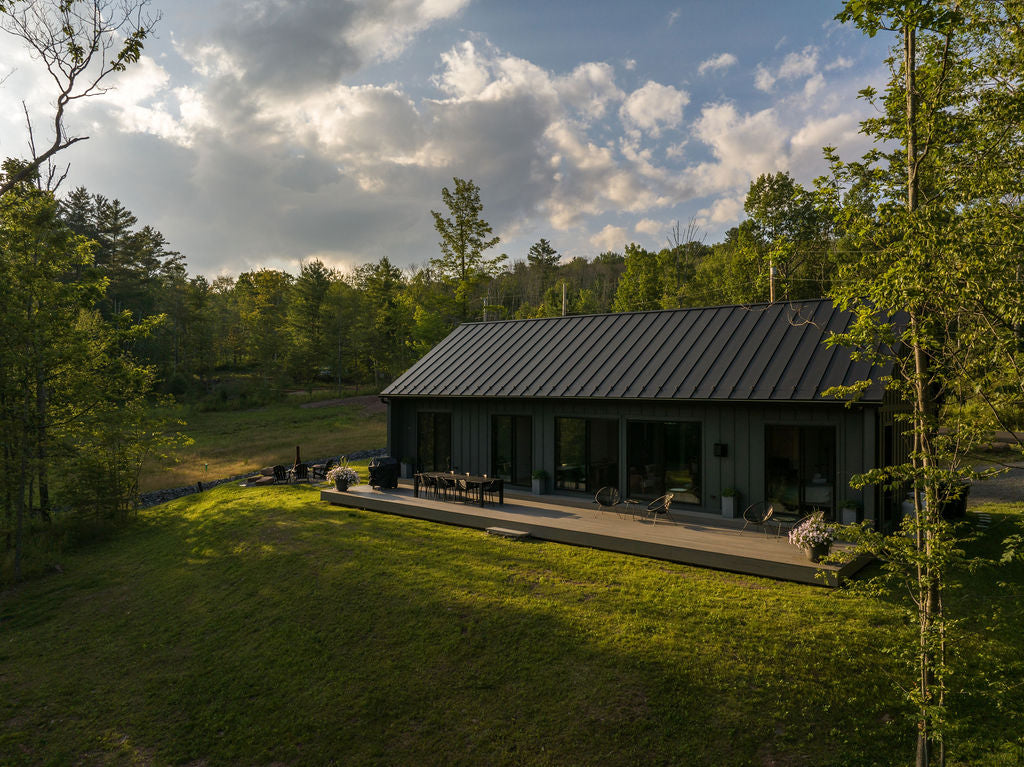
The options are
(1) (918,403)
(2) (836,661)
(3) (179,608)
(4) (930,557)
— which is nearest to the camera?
(4) (930,557)

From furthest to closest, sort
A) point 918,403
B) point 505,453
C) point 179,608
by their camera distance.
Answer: point 505,453, point 179,608, point 918,403

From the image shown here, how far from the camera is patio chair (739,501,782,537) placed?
10.1 meters

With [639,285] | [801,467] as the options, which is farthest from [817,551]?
[639,285]

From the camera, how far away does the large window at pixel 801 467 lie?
10047mm

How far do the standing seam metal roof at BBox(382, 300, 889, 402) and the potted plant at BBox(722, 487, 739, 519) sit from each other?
1.83m

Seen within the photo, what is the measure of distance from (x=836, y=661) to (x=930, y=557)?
2.92m

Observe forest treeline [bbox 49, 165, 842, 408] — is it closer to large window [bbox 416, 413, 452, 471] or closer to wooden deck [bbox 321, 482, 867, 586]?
large window [bbox 416, 413, 452, 471]

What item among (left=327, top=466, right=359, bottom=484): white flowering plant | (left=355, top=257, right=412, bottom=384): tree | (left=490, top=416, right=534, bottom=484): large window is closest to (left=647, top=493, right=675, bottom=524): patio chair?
(left=490, top=416, right=534, bottom=484): large window

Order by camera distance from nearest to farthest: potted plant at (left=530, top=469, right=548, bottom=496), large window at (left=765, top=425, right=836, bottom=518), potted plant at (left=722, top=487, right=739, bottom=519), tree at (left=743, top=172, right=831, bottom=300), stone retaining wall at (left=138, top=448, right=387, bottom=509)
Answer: large window at (left=765, top=425, right=836, bottom=518) < potted plant at (left=722, top=487, right=739, bottom=519) < potted plant at (left=530, top=469, right=548, bottom=496) < stone retaining wall at (left=138, top=448, right=387, bottom=509) < tree at (left=743, top=172, right=831, bottom=300)

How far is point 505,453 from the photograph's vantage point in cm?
1466

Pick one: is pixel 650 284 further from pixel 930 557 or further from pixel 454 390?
pixel 930 557

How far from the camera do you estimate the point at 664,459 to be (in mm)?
12008

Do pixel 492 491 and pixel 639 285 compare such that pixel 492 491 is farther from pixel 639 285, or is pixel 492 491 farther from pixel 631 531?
pixel 639 285

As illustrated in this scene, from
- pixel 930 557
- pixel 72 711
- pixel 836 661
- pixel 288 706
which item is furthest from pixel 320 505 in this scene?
pixel 930 557
